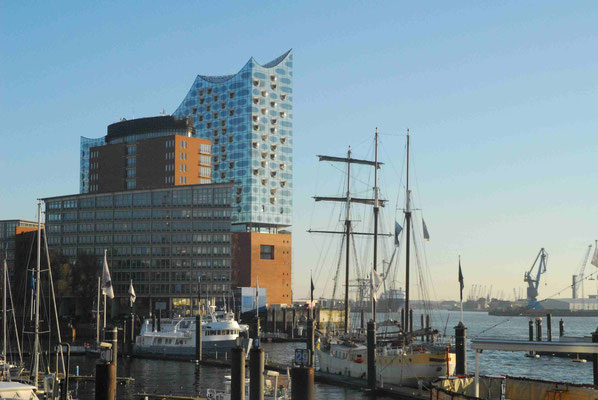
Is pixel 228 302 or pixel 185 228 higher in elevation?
pixel 185 228

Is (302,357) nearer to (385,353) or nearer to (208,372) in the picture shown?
(385,353)

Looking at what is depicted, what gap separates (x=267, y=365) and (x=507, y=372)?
119ft

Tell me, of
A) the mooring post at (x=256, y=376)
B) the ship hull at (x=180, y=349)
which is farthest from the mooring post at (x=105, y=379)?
the ship hull at (x=180, y=349)

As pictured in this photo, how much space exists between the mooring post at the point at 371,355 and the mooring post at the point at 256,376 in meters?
35.8

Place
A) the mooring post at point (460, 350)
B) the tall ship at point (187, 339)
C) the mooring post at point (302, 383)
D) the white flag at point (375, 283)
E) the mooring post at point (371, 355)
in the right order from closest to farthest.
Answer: the mooring post at point (302, 383), the mooring post at point (460, 350), the mooring post at point (371, 355), the white flag at point (375, 283), the tall ship at point (187, 339)

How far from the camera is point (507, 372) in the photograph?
359 feet

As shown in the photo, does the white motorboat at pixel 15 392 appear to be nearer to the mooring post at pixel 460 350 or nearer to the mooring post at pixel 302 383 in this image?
the mooring post at pixel 302 383

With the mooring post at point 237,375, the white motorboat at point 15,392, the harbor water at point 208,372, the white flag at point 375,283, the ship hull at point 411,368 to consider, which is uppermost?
the white flag at point 375,283

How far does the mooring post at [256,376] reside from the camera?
124ft

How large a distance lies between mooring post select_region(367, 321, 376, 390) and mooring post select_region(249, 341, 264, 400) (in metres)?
35.8

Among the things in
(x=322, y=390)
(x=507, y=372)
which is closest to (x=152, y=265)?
(x=507, y=372)

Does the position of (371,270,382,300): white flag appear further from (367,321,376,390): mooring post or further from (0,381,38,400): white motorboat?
(0,381,38,400): white motorboat

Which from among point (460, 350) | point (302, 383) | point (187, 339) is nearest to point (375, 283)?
point (460, 350)

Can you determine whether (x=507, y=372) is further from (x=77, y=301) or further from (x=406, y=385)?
(x=77, y=301)
